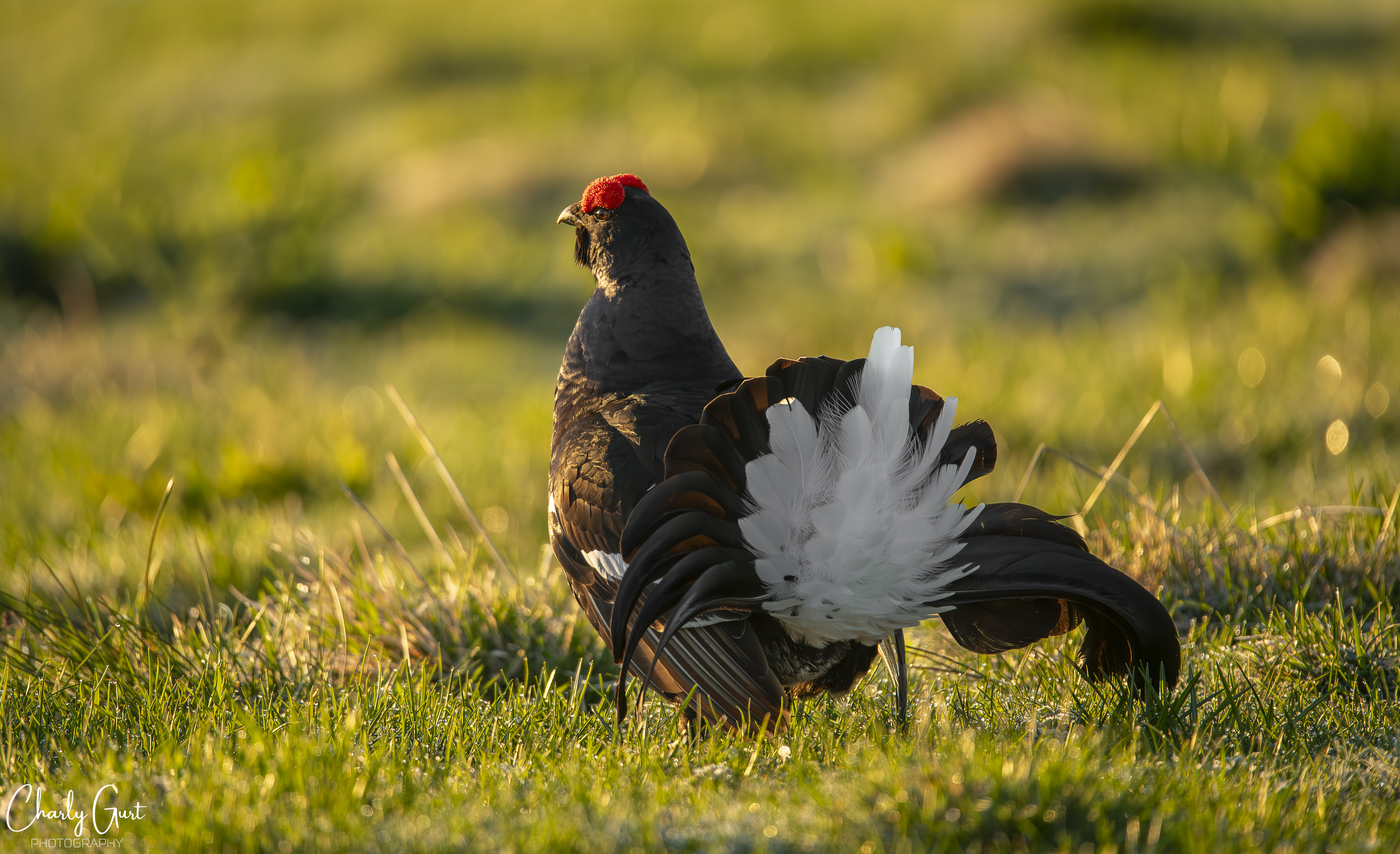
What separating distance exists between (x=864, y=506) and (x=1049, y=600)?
58 centimetres

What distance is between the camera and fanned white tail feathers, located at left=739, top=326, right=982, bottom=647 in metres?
2.66

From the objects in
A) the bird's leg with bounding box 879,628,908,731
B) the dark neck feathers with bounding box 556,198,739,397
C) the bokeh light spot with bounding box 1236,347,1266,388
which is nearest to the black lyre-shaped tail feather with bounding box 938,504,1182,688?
the bird's leg with bounding box 879,628,908,731

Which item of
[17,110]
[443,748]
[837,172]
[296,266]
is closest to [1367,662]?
[443,748]

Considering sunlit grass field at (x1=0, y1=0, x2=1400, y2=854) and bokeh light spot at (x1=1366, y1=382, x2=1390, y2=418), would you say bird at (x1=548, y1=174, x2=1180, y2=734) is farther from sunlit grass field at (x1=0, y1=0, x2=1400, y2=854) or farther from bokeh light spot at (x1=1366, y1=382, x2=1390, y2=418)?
bokeh light spot at (x1=1366, y1=382, x2=1390, y2=418)

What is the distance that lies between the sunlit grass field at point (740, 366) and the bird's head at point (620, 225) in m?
1.28

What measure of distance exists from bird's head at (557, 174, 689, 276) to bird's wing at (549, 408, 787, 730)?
766 mm

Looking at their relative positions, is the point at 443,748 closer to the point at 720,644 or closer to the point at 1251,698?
the point at 720,644

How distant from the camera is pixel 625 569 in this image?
3.08 m

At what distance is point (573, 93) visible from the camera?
1839cm

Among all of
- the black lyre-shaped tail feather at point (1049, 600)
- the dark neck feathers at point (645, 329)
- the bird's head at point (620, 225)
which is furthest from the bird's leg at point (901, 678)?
the bird's head at point (620, 225)

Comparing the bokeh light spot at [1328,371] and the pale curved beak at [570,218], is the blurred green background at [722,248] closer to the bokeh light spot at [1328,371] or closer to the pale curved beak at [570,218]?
the bokeh light spot at [1328,371]

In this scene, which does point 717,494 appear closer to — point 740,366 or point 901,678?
point 901,678

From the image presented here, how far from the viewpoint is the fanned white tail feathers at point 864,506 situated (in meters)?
2.66

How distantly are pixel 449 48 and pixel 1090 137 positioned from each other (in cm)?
1470
